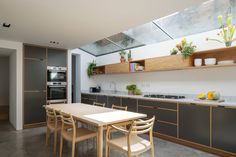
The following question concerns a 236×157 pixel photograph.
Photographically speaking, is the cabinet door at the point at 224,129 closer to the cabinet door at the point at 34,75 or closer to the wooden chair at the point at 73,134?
the wooden chair at the point at 73,134

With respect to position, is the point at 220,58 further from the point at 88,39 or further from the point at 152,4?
the point at 88,39

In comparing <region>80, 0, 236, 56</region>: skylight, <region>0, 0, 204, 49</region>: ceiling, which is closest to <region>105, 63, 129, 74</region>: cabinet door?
<region>80, 0, 236, 56</region>: skylight

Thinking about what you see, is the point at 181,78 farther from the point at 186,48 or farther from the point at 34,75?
the point at 34,75

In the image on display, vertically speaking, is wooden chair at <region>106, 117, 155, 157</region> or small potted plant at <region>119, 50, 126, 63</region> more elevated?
small potted plant at <region>119, 50, 126, 63</region>

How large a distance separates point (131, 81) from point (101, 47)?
174 cm

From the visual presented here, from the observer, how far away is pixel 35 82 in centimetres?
447

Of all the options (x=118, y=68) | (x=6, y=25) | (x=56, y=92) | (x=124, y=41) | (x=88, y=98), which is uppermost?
(x=124, y=41)

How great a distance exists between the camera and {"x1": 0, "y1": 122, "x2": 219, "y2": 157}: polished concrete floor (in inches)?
107

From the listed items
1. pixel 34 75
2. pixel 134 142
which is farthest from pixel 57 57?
pixel 134 142

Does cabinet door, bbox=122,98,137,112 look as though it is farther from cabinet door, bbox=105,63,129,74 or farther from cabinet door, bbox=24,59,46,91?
cabinet door, bbox=24,59,46,91

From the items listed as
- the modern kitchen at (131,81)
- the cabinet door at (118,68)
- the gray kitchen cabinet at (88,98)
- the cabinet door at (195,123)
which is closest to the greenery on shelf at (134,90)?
the modern kitchen at (131,81)

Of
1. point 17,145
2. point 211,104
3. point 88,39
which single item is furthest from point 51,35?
point 211,104

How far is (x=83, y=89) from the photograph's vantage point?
6016mm

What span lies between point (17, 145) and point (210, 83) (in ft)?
13.0
